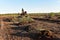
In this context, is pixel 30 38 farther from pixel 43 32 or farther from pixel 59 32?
pixel 59 32

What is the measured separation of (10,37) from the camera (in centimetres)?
1738

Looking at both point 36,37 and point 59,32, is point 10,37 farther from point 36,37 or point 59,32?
point 59,32

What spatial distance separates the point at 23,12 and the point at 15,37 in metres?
27.7

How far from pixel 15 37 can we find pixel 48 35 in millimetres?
2885

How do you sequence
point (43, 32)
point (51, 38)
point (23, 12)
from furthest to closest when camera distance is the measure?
point (23, 12) → point (43, 32) → point (51, 38)

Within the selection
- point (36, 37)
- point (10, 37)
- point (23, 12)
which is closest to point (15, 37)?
point (10, 37)

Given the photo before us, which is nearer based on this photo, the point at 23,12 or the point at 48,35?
the point at 48,35

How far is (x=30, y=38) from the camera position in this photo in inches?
650

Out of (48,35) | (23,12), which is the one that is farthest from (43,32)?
(23,12)

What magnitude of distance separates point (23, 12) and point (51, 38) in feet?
95.5

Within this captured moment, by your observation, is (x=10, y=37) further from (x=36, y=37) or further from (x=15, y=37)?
(x=36, y=37)

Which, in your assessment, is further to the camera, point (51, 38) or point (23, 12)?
point (23, 12)

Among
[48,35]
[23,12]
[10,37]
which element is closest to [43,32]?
[48,35]

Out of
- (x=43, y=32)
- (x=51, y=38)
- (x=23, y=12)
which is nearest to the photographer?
(x=51, y=38)
